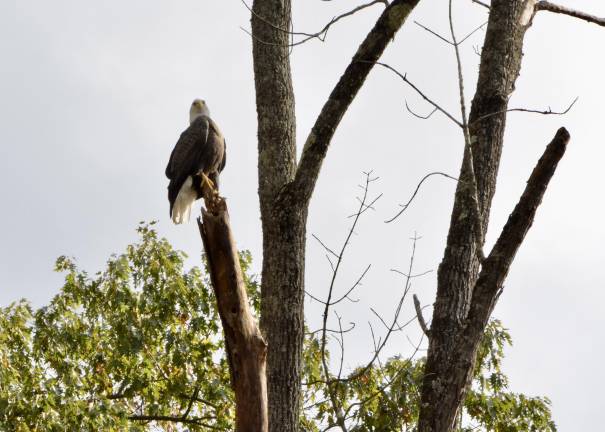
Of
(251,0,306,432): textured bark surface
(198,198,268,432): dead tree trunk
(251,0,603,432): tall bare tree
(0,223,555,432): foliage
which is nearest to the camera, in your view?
(198,198,268,432): dead tree trunk

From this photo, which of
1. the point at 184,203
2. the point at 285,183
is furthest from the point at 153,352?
the point at 285,183

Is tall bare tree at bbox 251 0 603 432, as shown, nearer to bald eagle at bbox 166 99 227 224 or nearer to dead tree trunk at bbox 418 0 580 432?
dead tree trunk at bbox 418 0 580 432

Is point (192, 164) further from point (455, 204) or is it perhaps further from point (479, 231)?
point (479, 231)

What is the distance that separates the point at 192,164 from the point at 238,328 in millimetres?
5848

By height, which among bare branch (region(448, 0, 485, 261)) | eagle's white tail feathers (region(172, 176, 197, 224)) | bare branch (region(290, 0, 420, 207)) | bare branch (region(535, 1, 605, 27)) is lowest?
bare branch (region(448, 0, 485, 261))

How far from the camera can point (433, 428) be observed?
13.2 ft

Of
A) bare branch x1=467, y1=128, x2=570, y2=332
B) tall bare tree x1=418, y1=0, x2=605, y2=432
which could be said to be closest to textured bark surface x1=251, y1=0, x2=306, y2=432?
tall bare tree x1=418, y1=0, x2=605, y2=432

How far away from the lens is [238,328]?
394 cm

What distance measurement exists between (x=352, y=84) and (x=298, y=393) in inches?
65.1

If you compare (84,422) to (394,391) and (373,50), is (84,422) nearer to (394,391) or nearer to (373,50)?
(394,391)

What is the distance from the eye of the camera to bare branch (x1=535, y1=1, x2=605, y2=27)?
18.3 feet

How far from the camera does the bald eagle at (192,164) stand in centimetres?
966

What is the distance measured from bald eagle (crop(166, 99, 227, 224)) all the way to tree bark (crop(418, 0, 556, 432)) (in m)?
4.80

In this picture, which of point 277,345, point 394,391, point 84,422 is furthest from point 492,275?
point 84,422
